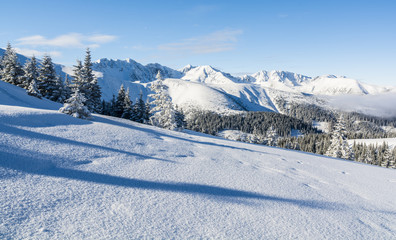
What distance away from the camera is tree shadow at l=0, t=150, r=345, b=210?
462 cm

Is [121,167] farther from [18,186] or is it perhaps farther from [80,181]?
[18,186]

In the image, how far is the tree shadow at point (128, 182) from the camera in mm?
4617

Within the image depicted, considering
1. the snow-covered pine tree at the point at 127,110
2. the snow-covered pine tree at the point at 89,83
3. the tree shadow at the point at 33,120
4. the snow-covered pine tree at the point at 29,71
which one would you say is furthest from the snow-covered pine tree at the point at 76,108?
the snow-covered pine tree at the point at 127,110

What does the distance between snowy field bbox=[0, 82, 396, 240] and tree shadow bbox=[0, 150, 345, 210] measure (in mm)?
22

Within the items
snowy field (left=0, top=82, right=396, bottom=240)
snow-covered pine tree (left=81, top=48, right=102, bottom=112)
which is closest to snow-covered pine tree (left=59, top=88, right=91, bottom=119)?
snowy field (left=0, top=82, right=396, bottom=240)

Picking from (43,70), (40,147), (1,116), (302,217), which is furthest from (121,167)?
(43,70)

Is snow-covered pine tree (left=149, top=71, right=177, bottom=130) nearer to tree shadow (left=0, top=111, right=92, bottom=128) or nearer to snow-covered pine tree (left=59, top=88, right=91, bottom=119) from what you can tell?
snow-covered pine tree (left=59, top=88, right=91, bottom=119)

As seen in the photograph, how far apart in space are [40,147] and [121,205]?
388cm

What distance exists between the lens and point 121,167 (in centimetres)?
566

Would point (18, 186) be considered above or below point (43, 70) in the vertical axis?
below

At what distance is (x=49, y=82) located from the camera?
3391 cm

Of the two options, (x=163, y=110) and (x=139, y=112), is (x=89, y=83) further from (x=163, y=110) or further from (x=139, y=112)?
(x=163, y=110)

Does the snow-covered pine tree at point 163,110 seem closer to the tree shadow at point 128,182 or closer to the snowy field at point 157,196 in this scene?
the snowy field at point 157,196

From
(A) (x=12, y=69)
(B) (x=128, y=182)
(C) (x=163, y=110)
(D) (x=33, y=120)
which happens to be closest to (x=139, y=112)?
(C) (x=163, y=110)
